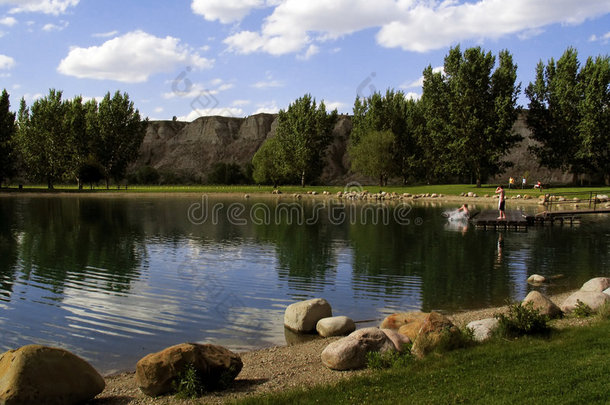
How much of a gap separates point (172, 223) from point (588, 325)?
34733mm

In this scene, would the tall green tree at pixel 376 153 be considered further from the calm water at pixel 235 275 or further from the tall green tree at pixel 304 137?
the calm water at pixel 235 275

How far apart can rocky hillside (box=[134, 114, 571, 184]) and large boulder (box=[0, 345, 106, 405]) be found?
417ft

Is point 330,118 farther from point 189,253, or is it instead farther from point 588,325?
point 588,325

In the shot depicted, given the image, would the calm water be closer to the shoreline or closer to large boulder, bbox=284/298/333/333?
large boulder, bbox=284/298/333/333

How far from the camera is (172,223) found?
1614 inches

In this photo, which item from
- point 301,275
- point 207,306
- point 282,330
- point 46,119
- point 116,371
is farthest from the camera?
point 46,119

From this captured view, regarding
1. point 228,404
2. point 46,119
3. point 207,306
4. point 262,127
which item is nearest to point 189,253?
point 207,306

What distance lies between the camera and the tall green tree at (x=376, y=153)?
293ft

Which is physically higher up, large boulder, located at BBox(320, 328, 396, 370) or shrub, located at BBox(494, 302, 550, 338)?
shrub, located at BBox(494, 302, 550, 338)

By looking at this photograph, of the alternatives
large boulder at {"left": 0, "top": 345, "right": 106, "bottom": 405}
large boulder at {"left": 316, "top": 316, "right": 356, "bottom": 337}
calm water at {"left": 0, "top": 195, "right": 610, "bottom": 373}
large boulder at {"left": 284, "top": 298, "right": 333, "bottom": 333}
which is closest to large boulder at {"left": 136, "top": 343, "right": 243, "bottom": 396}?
large boulder at {"left": 0, "top": 345, "right": 106, "bottom": 405}

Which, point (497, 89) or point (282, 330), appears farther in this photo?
point (497, 89)

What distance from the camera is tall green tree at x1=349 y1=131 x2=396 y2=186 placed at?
8938 cm

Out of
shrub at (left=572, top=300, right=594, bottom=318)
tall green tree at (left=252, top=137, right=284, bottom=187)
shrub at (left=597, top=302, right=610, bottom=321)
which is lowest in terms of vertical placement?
shrub at (left=572, top=300, right=594, bottom=318)

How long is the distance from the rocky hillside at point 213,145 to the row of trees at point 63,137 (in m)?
33.4
